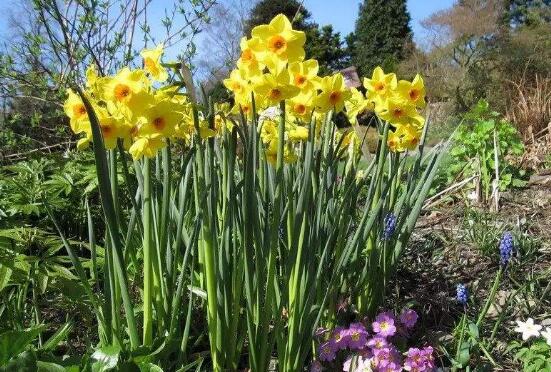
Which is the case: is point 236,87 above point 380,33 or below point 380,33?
below

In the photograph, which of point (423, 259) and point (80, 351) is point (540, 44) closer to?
point (423, 259)

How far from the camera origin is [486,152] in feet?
12.8

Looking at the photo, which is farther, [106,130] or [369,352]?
[369,352]

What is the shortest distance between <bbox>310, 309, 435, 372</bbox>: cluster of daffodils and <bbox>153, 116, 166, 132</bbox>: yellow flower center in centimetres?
82

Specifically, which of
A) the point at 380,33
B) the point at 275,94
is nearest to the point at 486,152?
the point at 275,94

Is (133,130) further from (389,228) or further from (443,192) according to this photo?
(443,192)

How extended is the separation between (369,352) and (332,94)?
0.77 meters

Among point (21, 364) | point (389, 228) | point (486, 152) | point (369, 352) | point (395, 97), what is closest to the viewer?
point (21, 364)

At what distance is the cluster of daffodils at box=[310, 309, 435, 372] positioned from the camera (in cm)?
158

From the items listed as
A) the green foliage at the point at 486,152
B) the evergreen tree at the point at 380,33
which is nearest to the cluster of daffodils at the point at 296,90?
the green foliage at the point at 486,152

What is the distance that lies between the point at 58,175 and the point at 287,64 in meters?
1.62

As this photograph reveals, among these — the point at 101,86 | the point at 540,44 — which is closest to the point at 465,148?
the point at 101,86

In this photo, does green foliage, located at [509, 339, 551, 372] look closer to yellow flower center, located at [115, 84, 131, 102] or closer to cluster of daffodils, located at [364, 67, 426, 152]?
cluster of daffodils, located at [364, 67, 426, 152]

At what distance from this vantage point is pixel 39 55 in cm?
387
